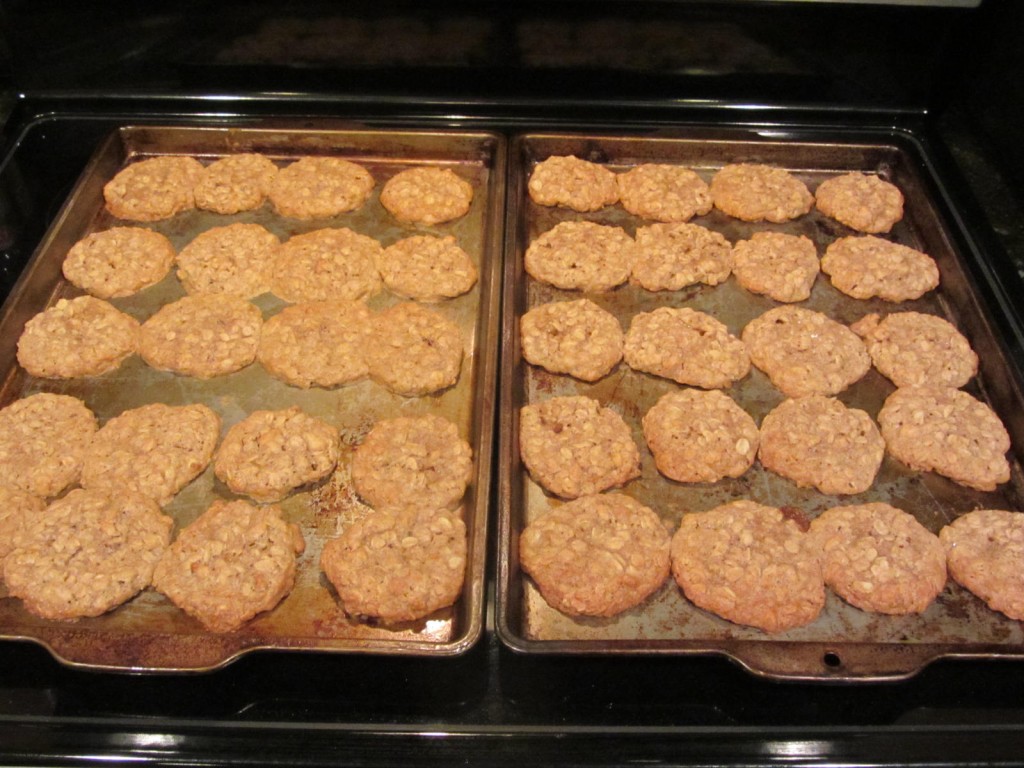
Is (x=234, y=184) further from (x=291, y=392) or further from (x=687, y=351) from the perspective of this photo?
(x=687, y=351)

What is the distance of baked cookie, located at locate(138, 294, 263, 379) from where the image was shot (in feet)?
6.91

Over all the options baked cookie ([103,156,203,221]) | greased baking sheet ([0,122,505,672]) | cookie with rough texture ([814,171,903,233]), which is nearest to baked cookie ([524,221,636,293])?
greased baking sheet ([0,122,505,672])

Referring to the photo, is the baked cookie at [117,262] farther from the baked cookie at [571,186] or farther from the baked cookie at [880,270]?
the baked cookie at [880,270]

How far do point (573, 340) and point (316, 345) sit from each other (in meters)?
0.70

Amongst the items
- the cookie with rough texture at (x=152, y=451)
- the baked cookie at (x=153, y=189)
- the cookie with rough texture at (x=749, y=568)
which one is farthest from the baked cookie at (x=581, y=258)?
the baked cookie at (x=153, y=189)

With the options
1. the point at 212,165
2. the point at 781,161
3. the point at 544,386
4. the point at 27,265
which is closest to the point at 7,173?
the point at 27,265

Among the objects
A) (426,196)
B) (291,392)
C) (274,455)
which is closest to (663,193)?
(426,196)

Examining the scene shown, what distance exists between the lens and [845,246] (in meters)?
2.40

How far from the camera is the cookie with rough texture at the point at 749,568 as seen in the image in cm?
170

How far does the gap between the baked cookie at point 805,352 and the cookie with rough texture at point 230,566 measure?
1321 millimetres

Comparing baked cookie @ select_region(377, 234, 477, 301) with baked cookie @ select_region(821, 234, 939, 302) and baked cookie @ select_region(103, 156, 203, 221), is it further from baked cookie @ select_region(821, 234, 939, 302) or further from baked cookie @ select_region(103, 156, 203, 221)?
baked cookie @ select_region(821, 234, 939, 302)

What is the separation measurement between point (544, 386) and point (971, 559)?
1.10m

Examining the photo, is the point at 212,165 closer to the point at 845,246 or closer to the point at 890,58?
the point at 845,246

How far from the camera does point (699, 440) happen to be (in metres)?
1.94
